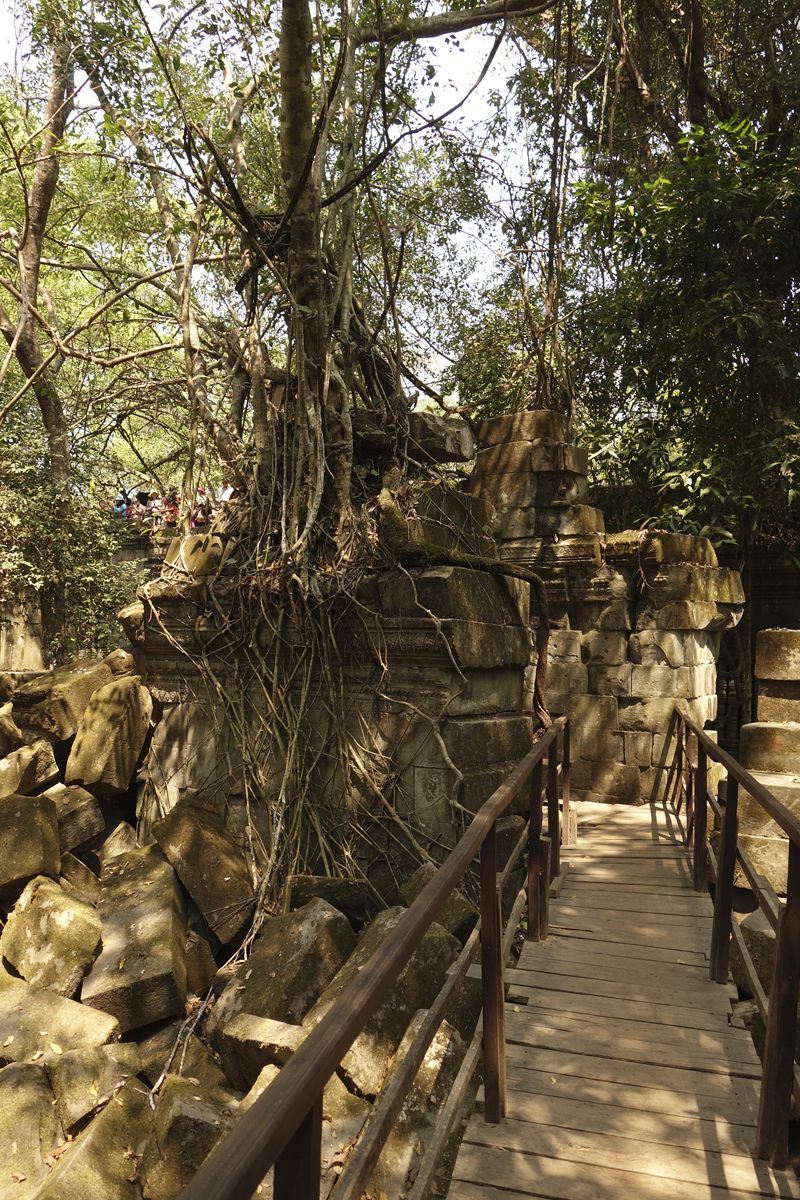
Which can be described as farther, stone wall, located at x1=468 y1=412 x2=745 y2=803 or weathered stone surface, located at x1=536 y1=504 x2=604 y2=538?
weathered stone surface, located at x1=536 y1=504 x2=604 y2=538

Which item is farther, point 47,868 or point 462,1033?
point 47,868

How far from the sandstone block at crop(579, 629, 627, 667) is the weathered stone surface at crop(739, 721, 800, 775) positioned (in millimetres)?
2199

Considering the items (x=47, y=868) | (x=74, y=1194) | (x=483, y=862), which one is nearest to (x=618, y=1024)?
(x=483, y=862)

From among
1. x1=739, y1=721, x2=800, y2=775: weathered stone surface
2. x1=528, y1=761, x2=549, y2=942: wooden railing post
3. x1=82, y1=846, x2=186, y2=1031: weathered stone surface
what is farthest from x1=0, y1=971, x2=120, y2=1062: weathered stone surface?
x1=739, y1=721, x2=800, y2=775: weathered stone surface

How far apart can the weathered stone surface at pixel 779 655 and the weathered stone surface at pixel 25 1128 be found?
14.1 feet

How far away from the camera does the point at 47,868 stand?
4.13 metres

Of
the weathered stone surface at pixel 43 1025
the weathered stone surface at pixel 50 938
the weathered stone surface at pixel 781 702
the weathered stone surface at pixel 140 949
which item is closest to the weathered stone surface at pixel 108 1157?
the weathered stone surface at pixel 43 1025

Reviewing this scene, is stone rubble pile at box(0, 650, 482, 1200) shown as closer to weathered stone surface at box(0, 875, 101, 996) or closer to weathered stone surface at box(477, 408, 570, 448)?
weathered stone surface at box(0, 875, 101, 996)

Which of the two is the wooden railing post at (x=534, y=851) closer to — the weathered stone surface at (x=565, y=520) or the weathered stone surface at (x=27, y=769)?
the weathered stone surface at (x=27, y=769)

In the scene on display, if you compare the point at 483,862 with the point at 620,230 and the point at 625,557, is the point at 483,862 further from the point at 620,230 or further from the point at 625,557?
the point at 620,230

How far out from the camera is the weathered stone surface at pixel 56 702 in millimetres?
5164

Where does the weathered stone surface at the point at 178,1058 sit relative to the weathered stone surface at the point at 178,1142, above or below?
below

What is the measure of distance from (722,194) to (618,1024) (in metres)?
7.40

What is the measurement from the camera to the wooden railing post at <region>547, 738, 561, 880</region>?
4.36 meters
